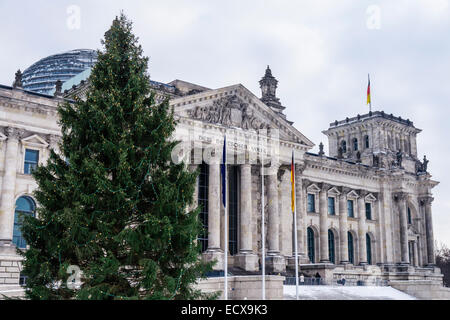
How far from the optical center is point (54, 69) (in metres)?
72.9

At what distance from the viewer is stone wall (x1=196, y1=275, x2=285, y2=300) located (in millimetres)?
37219

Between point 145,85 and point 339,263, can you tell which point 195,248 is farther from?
point 339,263

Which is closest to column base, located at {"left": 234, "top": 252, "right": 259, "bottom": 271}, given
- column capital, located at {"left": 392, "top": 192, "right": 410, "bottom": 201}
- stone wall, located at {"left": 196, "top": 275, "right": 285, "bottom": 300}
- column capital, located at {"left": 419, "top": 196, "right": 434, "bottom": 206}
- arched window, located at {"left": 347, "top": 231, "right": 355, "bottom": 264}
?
stone wall, located at {"left": 196, "top": 275, "right": 285, "bottom": 300}

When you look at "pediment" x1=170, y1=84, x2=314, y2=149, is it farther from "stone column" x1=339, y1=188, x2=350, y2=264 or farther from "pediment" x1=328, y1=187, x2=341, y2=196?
"stone column" x1=339, y1=188, x2=350, y2=264

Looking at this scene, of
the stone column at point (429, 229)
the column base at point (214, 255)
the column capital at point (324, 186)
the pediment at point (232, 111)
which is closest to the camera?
the column base at point (214, 255)

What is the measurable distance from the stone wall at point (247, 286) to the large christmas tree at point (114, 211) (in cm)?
1612

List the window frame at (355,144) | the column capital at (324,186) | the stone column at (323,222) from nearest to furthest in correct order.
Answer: the stone column at (323,222)
the column capital at (324,186)
the window frame at (355,144)

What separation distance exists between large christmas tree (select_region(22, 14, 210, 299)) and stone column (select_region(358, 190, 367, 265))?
4745 cm

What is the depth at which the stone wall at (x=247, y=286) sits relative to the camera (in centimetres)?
3722

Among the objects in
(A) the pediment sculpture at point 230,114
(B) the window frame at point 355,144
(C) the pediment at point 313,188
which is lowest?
(C) the pediment at point 313,188

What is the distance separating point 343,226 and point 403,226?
8.81m

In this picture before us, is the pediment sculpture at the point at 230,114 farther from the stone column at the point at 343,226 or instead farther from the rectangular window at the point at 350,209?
the rectangular window at the point at 350,209

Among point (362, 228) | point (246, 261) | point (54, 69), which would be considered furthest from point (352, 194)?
point (54, 69)

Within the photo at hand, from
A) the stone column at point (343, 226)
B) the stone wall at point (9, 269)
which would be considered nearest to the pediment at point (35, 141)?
the stone wall at point (9, 269)
